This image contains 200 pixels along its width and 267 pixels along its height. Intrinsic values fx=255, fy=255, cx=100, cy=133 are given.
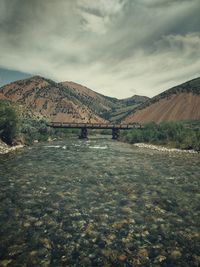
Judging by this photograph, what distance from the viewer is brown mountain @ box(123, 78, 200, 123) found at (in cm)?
14500

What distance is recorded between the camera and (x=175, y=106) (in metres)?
155

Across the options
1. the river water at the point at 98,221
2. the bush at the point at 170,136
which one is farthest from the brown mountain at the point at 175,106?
the river water at the point at 98,221

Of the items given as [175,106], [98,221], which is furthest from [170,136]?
[175,106]

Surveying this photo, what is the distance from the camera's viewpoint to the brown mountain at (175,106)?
145 metres

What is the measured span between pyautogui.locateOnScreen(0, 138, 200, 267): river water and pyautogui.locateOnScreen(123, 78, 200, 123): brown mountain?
127410 millimetres

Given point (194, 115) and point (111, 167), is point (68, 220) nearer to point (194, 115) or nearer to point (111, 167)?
point (111, 167)

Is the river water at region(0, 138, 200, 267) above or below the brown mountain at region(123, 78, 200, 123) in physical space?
below

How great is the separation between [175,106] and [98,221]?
151 metres

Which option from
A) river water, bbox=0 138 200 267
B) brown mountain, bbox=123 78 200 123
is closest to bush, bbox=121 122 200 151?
river water, bbox=0 138 200 267

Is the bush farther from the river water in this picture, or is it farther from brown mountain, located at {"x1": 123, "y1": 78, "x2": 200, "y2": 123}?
brown mountain, located at {"x1": 123, "y1": 78, "x2": 200, "y2": 123}

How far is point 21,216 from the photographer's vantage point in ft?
42.8

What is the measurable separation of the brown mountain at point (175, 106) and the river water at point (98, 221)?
418ft

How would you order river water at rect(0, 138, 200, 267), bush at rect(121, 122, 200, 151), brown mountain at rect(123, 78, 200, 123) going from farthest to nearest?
brown mountain at rect(123, 78, 200, 123) → bush at rect(121, 122, 200, 151) → river water at rect(0, 138, 200, 267)

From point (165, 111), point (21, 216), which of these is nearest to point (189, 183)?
point (21, 216)
